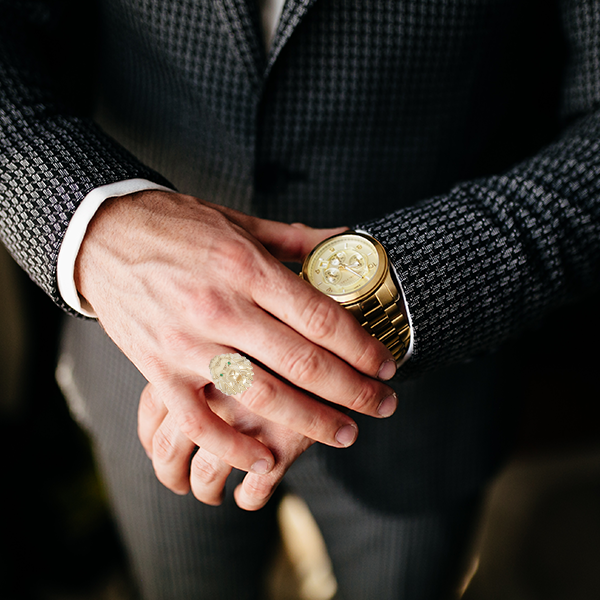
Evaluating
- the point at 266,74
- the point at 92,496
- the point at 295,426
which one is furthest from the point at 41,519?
the point at 266,74

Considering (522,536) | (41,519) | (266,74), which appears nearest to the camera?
(266,74)

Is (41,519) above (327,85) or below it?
below

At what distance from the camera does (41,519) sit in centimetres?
149

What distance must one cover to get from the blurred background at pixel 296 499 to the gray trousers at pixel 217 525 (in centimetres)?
17

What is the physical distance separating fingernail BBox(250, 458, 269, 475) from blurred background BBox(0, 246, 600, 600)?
26.7 inches

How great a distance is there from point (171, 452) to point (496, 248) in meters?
0.50

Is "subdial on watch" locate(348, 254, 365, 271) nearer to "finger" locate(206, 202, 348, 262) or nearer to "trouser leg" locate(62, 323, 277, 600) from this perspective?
"finger" locate(206, 202, 348, 262)

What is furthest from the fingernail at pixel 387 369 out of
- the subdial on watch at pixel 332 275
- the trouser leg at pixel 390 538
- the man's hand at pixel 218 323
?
the trouser leg at pixel 390 538

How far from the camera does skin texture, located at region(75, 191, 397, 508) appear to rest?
52 centimetres

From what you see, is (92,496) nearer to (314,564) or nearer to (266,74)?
(314,564)

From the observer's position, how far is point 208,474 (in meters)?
0.62

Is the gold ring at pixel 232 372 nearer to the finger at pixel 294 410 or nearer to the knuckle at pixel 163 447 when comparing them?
the finger at pixel 294 410

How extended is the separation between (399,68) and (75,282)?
0.55 metres

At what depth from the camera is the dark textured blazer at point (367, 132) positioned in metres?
0.60
